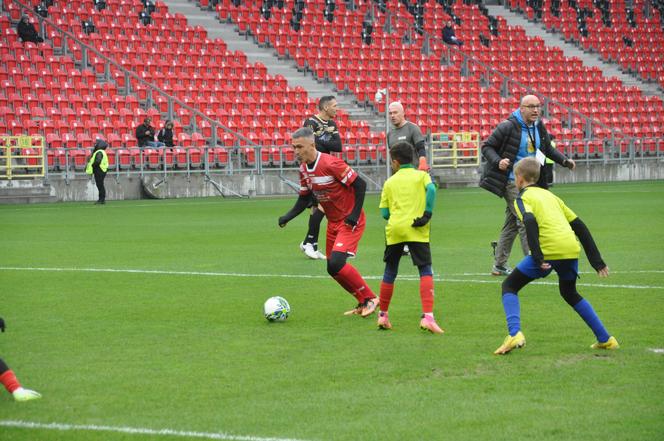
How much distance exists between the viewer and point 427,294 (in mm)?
9727

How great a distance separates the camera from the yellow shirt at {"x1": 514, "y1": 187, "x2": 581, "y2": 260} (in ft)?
28.0

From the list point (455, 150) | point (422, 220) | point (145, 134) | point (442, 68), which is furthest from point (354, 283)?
point (442, 68)

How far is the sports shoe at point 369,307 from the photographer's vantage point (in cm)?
1062

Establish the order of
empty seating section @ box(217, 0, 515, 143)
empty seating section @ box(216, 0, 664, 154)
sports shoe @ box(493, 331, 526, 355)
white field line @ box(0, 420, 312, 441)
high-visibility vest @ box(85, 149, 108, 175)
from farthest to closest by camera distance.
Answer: empty seating section @ box(216, 0, 664, 154)
empty seating section @ box(217, 0, 515, 143)
high-visibility vest @ box(85, 149, 108, 175)
sports shoe @ box(493, 331, 526, 355)
white field line @ box(0, 420, 312, 441)

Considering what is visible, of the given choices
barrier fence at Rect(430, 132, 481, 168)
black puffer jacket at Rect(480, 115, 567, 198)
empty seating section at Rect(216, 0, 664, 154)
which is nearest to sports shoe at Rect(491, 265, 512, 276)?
black puffer jacket at Rect(480, 115, 567, 198)

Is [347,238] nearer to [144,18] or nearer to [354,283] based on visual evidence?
[354,283]

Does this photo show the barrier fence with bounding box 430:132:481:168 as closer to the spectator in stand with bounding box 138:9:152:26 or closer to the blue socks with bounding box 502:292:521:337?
the spectator in stand with bounding box 138:9:152:26

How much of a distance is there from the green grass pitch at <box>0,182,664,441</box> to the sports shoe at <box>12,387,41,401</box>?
48mm

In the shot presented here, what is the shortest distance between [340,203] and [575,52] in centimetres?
4137

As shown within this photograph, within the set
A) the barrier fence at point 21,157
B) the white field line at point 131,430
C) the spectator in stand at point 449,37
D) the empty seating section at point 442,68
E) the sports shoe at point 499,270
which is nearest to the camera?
the white field line at point 131,430

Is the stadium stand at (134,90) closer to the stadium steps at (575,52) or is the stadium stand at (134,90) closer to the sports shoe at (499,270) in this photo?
the stadium steps at (575,52)

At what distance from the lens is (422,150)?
1477 cm

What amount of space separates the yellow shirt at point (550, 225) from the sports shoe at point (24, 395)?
3.70 m

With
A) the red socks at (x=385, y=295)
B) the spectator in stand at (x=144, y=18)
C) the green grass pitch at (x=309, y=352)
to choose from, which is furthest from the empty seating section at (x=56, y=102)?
the red socks at (x=385, y=295)
